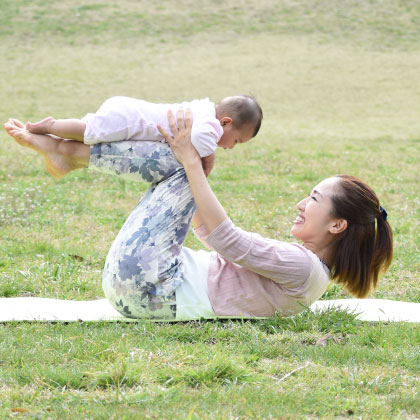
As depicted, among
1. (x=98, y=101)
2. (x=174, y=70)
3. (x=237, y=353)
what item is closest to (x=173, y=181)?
(x=237, y=353)

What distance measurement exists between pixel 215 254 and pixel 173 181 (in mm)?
598

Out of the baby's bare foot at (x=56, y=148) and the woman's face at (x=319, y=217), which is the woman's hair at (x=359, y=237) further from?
the baby's bare foot at (x=56, y=148)

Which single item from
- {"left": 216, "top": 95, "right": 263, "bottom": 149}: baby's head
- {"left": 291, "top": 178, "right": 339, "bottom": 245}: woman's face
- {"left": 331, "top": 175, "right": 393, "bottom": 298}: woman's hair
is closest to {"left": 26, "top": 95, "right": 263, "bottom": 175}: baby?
{"left": 216, "top": 95, "right": 263, "bottom": 149}: baby's head

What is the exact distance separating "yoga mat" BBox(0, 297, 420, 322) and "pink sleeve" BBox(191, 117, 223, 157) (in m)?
1.13

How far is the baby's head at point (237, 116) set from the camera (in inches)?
180

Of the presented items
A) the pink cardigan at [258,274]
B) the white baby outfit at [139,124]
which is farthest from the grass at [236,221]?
the white baby outfit at [139,124]

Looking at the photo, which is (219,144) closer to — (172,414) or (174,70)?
(172,414)

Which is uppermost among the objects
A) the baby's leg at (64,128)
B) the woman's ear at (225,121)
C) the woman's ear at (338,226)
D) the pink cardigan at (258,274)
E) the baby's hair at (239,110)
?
the baby's hair at (239,110)

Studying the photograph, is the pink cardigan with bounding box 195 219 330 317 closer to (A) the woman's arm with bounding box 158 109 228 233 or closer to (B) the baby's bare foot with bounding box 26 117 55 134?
(A) the woman's arm with bounding box 158 109 228 233

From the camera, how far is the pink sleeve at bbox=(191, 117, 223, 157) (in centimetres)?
431

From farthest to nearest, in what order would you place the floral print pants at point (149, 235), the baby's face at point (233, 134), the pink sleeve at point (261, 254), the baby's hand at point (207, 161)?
the baby's face at point (233, 134) → the baby's hand at point (207, 161) → the floral print pants at point (149, 235) → the pink sleeve at point (261, 254)

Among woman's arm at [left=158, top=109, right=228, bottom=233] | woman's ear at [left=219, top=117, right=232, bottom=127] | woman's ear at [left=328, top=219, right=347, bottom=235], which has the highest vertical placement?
woman's ear at [left=219, top=117, right=232, bottom=127]

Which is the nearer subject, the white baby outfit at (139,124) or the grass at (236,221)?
the grass at (236,221)

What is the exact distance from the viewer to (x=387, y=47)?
32094 millimetres
